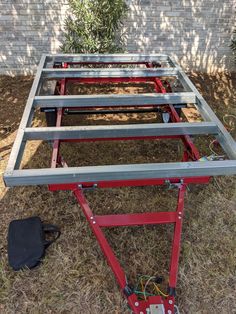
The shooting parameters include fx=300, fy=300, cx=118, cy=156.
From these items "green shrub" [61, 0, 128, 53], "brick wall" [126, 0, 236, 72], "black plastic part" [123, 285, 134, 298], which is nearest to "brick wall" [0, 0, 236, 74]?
"brick wall" [126, 0, 236, 72]

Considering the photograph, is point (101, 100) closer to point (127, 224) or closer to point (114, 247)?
point (127, 224)

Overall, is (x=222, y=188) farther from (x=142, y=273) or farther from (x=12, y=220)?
(x=12, y=220)

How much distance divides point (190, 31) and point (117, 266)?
15.6 feet

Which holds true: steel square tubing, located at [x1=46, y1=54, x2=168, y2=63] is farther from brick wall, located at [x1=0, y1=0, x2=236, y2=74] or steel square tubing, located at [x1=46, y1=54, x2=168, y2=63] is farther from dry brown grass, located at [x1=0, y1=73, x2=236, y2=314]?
brick wall, located at [x1=0, y1=0, x2=236, y2=74]

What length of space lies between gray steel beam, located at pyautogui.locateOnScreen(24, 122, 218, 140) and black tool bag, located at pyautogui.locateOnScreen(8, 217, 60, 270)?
82 cm

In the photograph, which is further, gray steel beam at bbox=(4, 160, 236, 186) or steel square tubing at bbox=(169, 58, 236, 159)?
steel square tubing at bbox=(169, 58, 236, 159)

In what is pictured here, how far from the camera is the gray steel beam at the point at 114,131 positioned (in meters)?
2.49

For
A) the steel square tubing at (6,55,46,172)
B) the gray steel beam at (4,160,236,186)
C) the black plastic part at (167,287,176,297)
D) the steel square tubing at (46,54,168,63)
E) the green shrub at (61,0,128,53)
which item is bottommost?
the black plastic part at (167,287,176,297)

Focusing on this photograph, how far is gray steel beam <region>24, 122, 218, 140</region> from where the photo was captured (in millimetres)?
2486

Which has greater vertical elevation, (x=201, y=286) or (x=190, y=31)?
(x=190, y=31)

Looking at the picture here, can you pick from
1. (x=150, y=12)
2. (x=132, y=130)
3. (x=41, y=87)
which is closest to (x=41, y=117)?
(x=41, y=87)

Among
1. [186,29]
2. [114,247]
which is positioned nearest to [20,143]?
[114,247]

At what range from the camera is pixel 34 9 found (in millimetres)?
4945

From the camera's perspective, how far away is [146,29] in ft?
17.6
